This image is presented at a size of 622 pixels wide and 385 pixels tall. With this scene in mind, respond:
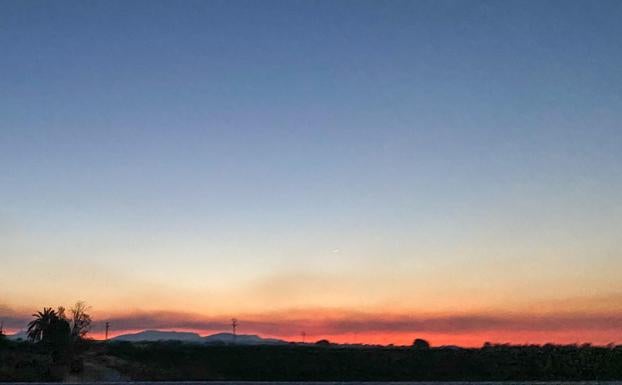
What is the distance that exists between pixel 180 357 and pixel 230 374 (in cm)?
917

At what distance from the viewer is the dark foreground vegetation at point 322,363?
7325cm

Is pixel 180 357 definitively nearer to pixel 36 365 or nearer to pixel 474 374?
pixel 36 365

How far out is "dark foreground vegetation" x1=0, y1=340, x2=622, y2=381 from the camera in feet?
240

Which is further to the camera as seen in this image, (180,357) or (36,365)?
(180,357)

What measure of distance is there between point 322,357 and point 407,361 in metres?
8.58

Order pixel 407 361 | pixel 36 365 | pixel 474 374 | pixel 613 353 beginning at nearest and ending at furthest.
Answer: pixel 36 365, pixel 474 374, pixel 407 361, pixel 613 353

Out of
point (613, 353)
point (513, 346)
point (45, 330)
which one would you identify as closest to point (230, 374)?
point (45, 330)

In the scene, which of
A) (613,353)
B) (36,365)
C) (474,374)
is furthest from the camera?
(613,353)

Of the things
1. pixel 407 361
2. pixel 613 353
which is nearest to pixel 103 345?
pixel 407 361

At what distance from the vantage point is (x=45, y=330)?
69.3 meters

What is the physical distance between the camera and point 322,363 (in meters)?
81.2

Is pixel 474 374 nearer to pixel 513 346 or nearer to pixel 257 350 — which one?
pixel 513 346

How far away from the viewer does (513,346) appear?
92.8m

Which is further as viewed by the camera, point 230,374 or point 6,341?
point 6,341
